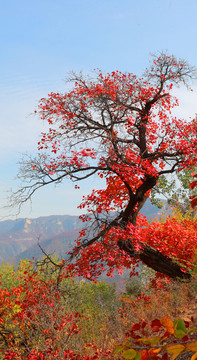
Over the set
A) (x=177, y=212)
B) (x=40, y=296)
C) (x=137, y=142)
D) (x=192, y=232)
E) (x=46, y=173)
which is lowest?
(x=40, y=296)

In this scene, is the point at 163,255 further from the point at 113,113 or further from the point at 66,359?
the point at 66,359

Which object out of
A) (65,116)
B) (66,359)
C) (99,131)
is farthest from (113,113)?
(66,359)

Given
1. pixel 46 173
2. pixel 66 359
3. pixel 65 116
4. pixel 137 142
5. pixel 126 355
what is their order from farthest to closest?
pixel 137 142 < pixel 65 116 < pixel 46 173 < pixel 66 359 < pixel 126 355

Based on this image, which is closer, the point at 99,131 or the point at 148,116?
the point at 99,131

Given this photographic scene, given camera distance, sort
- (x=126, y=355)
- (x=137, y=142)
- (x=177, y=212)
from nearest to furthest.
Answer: (x=126, y=355)
(x=137, y=142)
(x=177, y=212)

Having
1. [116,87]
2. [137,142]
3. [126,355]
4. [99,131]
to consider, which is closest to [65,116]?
[99,131]

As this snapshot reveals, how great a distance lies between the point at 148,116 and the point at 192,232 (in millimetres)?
4766

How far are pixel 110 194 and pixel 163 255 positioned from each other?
9.89ft

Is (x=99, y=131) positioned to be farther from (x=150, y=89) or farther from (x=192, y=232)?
(x=192, y=232)

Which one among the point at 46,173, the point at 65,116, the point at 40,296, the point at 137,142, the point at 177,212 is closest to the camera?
the point at 40,296

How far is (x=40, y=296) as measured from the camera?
27.7ft

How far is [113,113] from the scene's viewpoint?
464 inches

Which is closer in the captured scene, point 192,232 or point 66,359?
point 66,359

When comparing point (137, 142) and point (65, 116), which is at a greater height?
point (65, 116)
